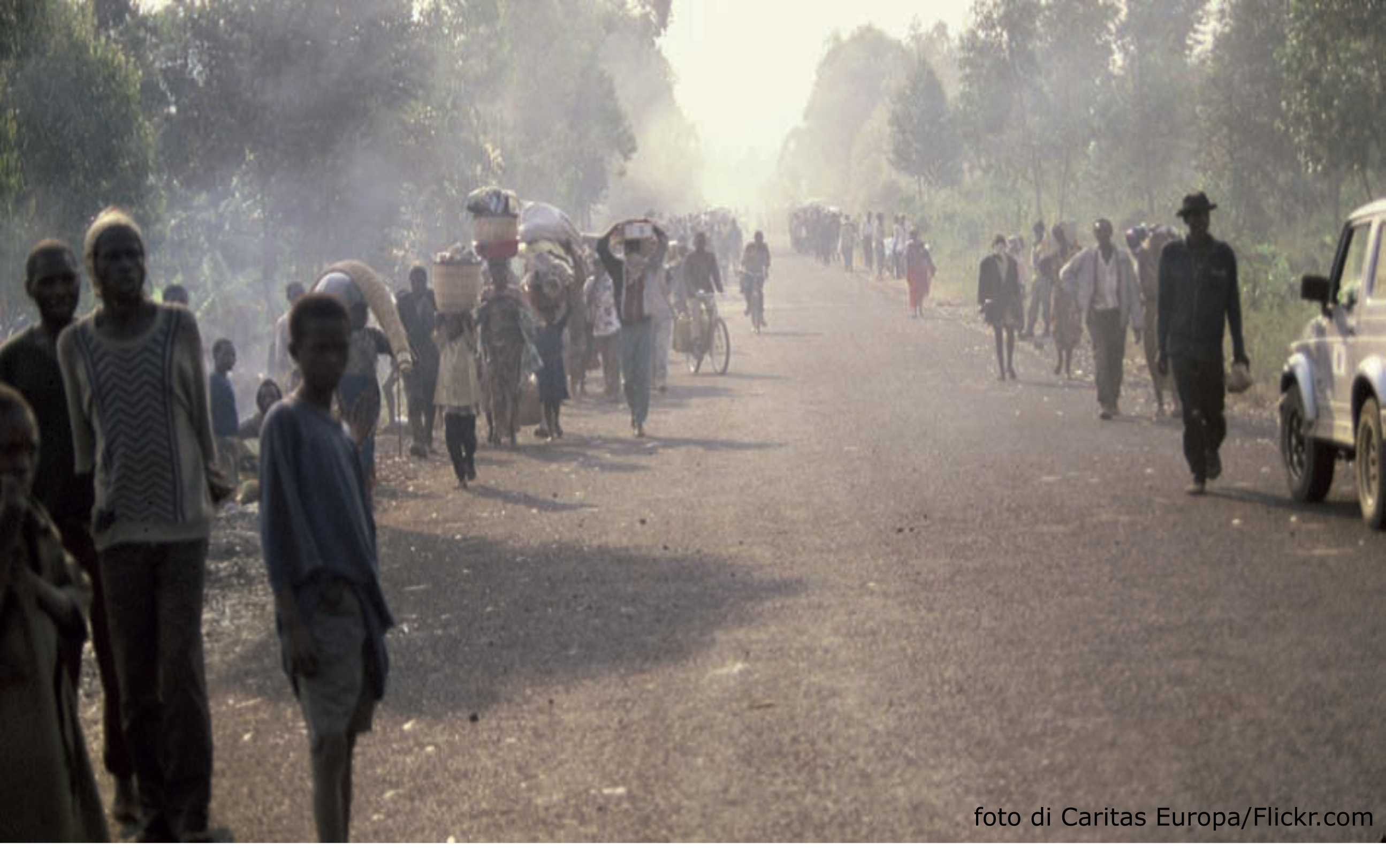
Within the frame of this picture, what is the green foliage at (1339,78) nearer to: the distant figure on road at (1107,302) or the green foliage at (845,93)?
the distant figure on road at (1107,302)

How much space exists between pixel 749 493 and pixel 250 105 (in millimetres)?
22901

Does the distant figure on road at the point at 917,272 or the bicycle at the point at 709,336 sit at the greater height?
the distant figure on road at the point at 917,272

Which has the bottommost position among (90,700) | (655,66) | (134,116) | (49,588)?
(90,700)

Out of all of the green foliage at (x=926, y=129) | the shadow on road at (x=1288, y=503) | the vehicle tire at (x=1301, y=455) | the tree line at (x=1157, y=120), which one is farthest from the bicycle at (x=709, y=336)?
the green foliage at (x=926, y=129)

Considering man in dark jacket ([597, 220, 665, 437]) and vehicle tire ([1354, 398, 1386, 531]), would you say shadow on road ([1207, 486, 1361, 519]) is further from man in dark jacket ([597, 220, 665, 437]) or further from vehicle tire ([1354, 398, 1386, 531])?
man in dark jacket ([597, 220, 665, 437])

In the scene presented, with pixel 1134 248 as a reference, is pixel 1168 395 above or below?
below

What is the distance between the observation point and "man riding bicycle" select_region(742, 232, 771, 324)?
133 ft

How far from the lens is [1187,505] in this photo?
1387 cm

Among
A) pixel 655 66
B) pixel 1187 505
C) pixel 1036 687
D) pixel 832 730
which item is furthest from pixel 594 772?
pixel 655 66

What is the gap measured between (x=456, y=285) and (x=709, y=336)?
1291 centimetres

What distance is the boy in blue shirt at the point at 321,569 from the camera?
5750mm

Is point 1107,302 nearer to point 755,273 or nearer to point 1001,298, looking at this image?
point 1001,298

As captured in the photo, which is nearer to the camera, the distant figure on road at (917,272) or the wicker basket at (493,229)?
the wicker basket at (493,229)

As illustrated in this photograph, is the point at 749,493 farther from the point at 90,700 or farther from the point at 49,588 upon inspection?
the point at 49,588
